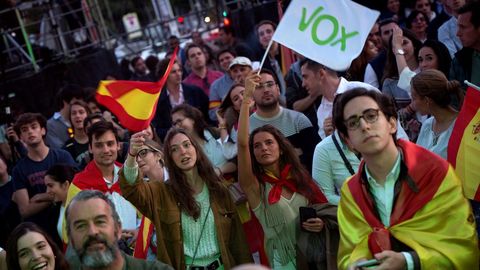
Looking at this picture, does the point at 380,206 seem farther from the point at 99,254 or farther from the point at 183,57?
the point at 183,57

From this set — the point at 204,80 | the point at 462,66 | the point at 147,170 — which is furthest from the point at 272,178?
the point at 204,80

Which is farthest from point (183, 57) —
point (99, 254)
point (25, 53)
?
point (99, 254)

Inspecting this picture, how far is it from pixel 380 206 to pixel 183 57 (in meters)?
9.46

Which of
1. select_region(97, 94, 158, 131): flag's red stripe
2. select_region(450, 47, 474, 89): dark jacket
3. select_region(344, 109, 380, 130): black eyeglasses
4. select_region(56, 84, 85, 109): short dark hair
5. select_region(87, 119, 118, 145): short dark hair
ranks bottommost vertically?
select_region(450, 47, 474, 89): dark jacket

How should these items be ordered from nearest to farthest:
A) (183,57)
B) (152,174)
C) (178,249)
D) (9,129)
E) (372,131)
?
(372,131), (178,249), (152,174), (9,129), (183,57)

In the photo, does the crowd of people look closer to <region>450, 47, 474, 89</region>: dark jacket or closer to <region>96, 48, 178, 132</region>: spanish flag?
<region>450, 47, 474, 89</region>: dark jacket

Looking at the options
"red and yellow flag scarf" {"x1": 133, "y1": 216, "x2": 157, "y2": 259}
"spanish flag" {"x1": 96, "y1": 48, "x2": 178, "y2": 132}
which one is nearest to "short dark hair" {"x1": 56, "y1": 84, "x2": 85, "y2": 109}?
"spanish flag" {"x1": 96, "y1": 48, "x2": 178, "y2": 132}

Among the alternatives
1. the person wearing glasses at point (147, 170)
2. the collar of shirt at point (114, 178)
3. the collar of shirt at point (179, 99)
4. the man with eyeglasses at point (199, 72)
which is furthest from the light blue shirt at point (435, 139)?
the man with eyeglasses at point (199, 72)

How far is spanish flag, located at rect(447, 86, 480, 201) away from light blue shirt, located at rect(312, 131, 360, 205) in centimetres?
86

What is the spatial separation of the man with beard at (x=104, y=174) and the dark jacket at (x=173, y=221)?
3.87 feet

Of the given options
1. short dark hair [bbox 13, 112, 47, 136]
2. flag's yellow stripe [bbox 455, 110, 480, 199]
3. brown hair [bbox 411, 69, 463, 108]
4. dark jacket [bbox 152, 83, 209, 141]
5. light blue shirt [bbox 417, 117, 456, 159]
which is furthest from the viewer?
dark jacket [bbox 152, 83, 209, 141]

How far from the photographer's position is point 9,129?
9648 mm

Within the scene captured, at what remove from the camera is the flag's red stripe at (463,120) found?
18.6ft

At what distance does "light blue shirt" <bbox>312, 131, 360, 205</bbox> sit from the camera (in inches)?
252
